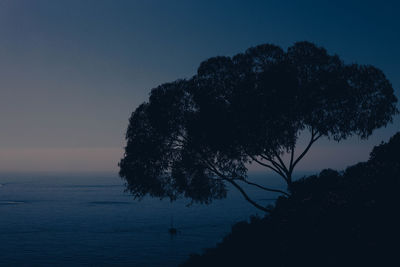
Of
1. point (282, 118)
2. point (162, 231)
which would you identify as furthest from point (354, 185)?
point (162, 231)

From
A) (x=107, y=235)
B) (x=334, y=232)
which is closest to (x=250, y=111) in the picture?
(x=334, y=232)

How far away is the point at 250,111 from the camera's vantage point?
17.4m

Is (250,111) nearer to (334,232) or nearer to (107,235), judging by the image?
(334,232)

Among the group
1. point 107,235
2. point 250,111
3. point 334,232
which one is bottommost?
point 107,235

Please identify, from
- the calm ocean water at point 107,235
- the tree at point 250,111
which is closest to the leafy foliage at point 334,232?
the tree at point 250,111

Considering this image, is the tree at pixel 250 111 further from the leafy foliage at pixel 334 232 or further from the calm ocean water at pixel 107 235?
the calm ocean water at pixel 107 235

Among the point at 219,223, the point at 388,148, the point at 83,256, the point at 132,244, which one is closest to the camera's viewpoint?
the point at 388,148

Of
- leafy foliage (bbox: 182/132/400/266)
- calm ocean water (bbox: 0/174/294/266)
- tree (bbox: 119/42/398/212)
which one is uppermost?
tree (bbox: 119/42/398/212)

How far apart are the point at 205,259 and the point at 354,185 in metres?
10.2

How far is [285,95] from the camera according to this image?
17516 millimetres

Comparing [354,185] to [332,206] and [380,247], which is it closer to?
[332,206]

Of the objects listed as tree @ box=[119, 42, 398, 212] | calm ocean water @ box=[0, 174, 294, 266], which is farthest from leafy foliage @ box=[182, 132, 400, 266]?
calm ocean water @ box=[0, 174, 294, 266]

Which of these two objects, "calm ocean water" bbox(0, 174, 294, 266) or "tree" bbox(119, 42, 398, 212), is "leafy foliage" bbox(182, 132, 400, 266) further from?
"calm ocean water" bbox(0, 174, 294, 266)

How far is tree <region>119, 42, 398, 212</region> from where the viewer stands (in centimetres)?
1752
